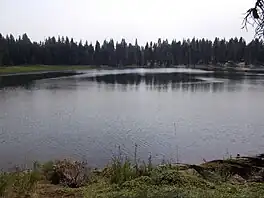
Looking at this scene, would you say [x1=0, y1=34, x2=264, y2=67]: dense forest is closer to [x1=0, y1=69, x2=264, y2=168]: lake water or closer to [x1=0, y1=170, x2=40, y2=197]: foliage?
[x1=0, y1=69, x2=264, y2=168]: lake water

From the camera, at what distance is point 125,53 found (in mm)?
141875

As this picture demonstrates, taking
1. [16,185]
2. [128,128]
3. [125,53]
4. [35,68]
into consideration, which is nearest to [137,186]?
[16,185]

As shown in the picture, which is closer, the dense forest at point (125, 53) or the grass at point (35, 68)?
the grass at point (35, 68)

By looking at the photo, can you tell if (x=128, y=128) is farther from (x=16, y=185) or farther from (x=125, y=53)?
(x=125, y=53)

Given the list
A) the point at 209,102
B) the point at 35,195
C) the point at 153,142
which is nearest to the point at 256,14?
the point at 35,195

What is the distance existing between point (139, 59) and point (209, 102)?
104012 millimetres

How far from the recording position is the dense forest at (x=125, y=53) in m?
102

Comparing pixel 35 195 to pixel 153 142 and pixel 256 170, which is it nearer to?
pixel 256 170

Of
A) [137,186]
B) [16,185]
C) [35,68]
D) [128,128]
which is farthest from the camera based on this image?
[35,68]

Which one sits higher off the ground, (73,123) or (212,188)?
(212,188)

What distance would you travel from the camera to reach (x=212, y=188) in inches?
266

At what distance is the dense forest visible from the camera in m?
102

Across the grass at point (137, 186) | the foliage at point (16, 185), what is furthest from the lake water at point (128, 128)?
the foliage at point (16, 185)

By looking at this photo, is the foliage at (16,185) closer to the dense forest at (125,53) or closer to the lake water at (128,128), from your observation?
the lake water at (128,128)
